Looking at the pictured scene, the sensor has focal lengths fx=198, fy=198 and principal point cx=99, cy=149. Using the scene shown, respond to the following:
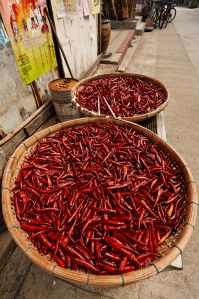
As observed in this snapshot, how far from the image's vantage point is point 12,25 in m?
2.95

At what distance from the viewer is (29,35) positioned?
3.39 m

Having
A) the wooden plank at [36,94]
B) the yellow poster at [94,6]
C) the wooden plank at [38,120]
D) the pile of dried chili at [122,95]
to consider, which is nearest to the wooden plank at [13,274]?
the wooden plank at [38,120]

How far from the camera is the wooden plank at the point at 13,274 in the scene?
2312 mm

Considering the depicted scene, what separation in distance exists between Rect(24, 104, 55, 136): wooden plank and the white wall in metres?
1.19

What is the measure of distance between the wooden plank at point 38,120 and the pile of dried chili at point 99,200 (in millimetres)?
1026

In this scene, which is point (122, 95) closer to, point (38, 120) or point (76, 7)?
point (38, 120)

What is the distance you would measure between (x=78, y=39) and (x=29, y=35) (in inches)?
93.4

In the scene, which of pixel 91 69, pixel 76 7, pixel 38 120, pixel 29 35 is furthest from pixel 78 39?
pixel 38 120

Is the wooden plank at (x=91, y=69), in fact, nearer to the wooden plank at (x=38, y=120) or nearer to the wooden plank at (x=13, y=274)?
the wooden plank at (x=38, y=120)

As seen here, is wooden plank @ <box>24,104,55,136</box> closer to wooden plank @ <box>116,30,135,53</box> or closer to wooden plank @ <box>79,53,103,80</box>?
wooden plank @ <box>79,53,103,80</box>

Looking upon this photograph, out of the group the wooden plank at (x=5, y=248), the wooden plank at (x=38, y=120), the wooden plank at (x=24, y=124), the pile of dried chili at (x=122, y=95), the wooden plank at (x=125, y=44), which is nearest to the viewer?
the wooden plank at (x=5, y=248)

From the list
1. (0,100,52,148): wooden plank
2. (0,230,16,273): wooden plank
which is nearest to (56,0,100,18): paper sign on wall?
(0,100,52,148): wooden plank

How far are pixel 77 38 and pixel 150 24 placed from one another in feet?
42.2

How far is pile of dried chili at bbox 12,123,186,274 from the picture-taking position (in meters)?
1.81
